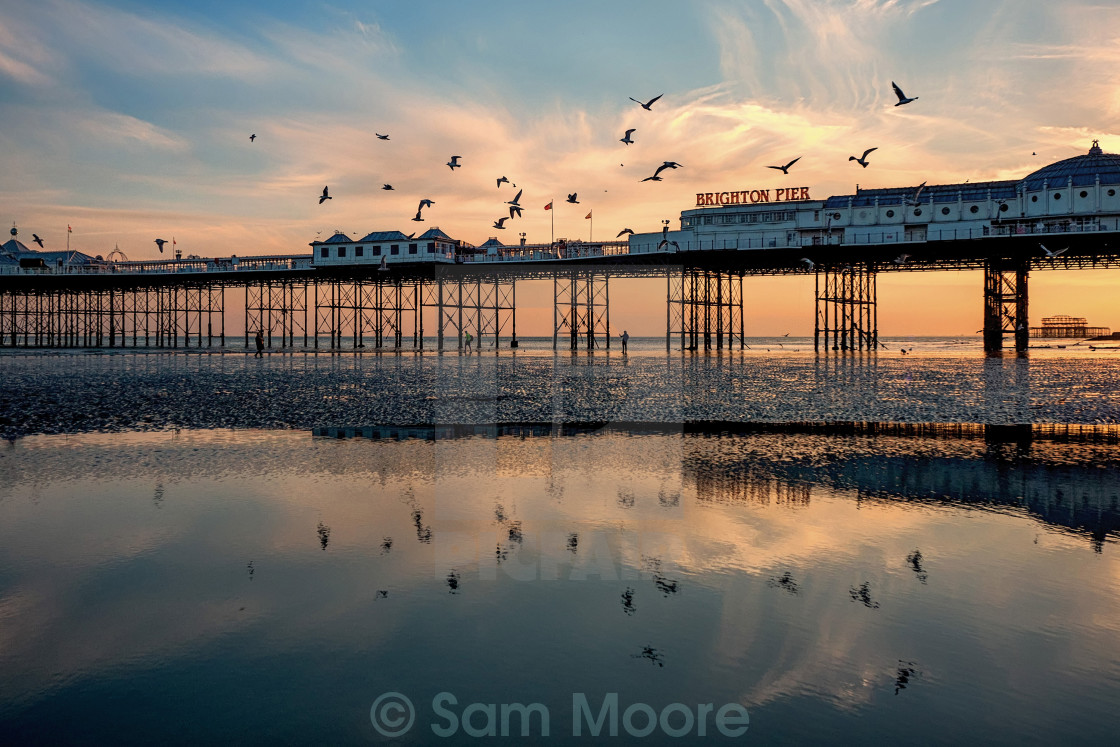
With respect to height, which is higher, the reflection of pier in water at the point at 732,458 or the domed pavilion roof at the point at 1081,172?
the domed pavilion roof at the point at 1081,172

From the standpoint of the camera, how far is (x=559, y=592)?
6.06m

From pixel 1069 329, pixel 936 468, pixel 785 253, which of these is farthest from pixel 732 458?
pixel 1069 329

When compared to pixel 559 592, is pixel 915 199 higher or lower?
higher

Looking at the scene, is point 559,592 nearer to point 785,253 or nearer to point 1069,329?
point 785,253

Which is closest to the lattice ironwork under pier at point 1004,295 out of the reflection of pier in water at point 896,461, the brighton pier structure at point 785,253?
the brighton pier structure at point 785,253

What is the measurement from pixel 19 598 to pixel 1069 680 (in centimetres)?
745

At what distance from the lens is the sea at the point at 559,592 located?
4207mm

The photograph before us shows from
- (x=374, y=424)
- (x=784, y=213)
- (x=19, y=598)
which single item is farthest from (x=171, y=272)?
(x=19, y=598)

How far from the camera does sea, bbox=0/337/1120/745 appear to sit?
13.8ft

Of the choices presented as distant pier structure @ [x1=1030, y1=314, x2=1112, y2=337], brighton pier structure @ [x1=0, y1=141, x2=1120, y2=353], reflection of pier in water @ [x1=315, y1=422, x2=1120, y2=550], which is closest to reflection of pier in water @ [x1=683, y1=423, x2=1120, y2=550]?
reflection of pier in water @ [x1=315, y1=422, x2=1120, y2=550]

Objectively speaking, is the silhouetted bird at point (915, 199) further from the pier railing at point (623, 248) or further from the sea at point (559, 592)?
the sea at point (559, 592)

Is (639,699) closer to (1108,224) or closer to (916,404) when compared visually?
(916,404)

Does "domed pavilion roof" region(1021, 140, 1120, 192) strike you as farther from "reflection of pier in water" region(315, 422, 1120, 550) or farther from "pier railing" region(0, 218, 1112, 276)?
"reflection of pier in water" region(315, 422, 1120, 550)

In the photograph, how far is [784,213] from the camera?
6500 centimetres
